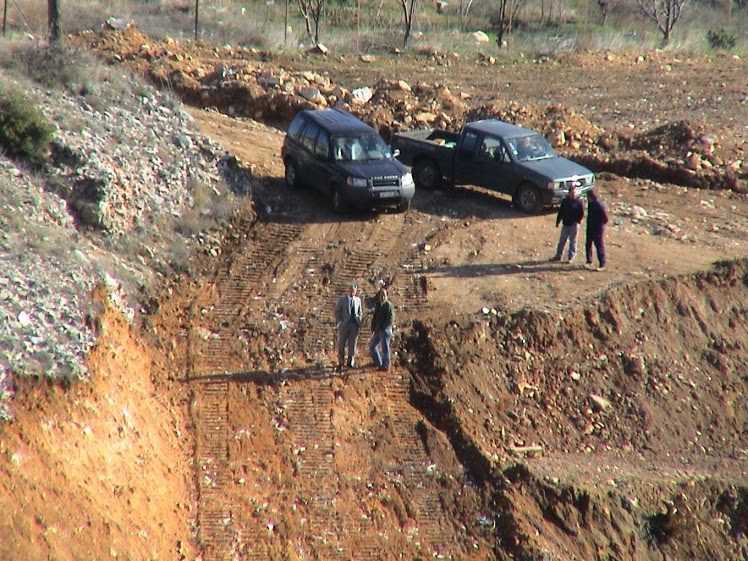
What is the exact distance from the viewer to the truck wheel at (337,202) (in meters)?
20.3

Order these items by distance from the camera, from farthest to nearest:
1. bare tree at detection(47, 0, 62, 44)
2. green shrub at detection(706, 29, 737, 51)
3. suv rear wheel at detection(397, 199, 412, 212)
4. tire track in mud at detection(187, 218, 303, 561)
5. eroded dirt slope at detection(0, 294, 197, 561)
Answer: green shrub at detection(706, 29, 737, 51) < bare tree at detection(47, 0, 62, 44) < suv rear wheel at detection(397, 199, 412, 212) < tire track in mud at detection(187, 218, 303, 561) < eroded dirt slope at detection(0, 294, 197, 561)

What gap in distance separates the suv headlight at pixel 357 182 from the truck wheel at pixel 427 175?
2695 mm

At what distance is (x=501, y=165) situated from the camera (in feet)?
70.0

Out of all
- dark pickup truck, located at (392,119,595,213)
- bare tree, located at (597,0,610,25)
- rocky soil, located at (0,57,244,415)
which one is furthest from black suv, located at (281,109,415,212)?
bare tree, located at (597,0,610,25)

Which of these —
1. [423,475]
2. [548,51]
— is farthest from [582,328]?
[548,51]

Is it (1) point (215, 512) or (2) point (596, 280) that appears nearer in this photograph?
(1) point (215, 512)

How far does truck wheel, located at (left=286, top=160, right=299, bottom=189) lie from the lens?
70.4 ft

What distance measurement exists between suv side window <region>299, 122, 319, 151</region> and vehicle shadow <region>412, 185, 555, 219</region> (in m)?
2.23

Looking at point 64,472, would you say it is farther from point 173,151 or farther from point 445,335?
point 173,151

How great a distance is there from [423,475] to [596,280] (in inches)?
210

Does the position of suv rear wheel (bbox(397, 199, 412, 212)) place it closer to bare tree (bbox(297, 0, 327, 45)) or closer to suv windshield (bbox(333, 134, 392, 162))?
suv windshield (bbox(333, 134, 392, 162))

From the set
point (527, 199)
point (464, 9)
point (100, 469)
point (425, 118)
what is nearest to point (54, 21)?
point (425, 118)

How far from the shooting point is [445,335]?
17.0 metres

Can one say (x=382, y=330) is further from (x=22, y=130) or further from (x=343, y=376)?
(x=22, y=130)
